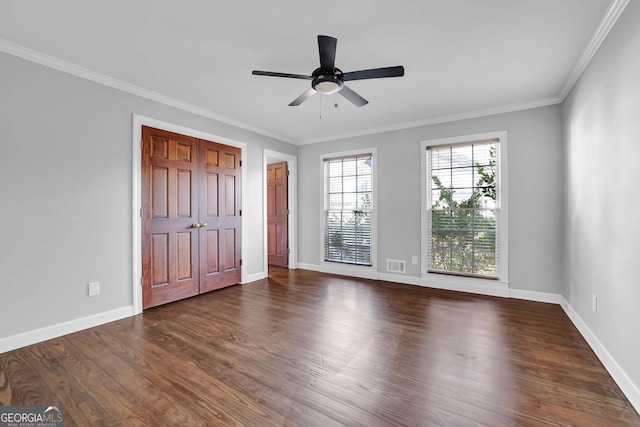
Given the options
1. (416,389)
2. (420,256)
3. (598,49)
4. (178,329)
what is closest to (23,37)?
(178,329)

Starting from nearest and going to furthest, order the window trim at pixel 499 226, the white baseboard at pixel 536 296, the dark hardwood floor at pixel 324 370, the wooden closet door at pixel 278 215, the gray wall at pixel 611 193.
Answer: the dark hardwood floor at pixel 324 370
the gray wall at pixel 611 193
the white baseboard at pixel 536 296
the window trim at pixel 499 226
the wooden closet door at pixel 278 215

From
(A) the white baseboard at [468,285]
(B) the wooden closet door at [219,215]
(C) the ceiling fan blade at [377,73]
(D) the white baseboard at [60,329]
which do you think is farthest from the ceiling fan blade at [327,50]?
(A) the white baseboard at [468,285]

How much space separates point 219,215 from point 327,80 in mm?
2726

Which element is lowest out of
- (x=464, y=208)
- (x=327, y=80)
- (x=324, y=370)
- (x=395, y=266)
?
(x=324, y=370)

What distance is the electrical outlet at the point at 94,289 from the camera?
2939 mm

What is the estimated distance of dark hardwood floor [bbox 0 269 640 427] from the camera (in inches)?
66.1

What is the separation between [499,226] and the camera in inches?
156

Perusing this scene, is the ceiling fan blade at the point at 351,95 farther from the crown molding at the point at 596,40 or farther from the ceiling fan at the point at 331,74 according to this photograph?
the crown molding at the point at 596,40

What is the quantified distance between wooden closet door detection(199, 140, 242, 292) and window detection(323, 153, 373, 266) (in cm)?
174

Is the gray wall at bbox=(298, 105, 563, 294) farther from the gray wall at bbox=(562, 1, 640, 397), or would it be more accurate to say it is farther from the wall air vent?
the gray wall at bbox=(562, 1, 640, 397)

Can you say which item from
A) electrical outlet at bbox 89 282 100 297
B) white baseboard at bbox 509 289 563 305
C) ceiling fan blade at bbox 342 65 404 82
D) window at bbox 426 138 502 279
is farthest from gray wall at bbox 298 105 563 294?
electrical outlet at bbox 89 282 100 297

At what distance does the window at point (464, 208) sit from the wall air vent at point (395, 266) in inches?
16.1

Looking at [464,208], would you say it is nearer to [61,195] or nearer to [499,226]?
[499,226]

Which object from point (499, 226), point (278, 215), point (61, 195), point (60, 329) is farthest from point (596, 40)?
point (60, 329)
